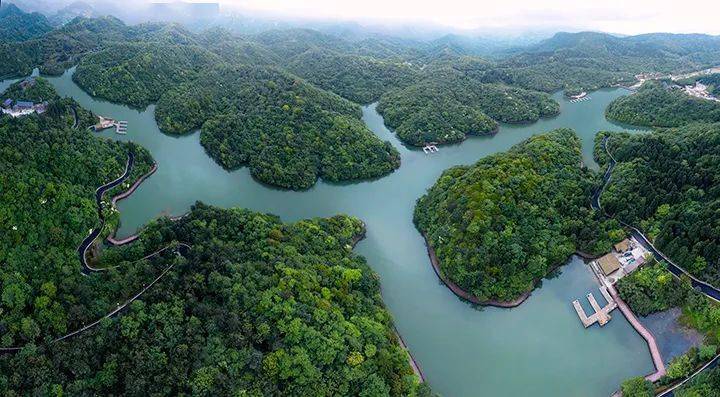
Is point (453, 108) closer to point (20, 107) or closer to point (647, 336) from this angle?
point (647, 336)

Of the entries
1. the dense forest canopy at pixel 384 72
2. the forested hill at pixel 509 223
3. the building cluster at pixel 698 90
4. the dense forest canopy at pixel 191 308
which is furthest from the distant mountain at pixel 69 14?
the building cluster at pixel 698 90

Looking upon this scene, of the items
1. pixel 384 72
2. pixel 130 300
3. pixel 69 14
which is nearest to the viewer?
pixel 130 300

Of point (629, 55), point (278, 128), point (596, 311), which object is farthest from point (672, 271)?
point (629, 55)

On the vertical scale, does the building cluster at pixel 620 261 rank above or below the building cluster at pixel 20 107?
above

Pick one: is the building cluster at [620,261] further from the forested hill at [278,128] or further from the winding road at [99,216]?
the winding road at [99,216]

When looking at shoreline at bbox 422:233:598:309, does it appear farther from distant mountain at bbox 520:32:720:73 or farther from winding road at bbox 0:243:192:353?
distant mountain at bbox 520:32:720:73

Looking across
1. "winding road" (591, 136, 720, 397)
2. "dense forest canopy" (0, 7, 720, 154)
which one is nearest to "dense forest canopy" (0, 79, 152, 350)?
"dense forest canopy" (0, 7, 720, 154)

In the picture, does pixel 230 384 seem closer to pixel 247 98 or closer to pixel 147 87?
pixel 247 98
